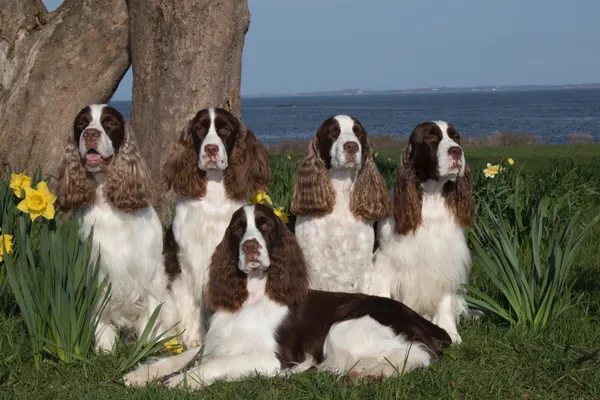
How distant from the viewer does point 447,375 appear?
4637 millimetres

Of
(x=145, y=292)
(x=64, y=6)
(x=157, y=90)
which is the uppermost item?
(x=64, y=6)

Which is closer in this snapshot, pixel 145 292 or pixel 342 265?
pixel 145 292

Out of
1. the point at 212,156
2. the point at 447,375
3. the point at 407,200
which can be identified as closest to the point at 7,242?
the point at 212,156

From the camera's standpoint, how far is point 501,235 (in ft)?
18.3

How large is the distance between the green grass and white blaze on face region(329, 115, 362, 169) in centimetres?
140

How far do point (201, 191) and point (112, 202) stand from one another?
647 mm

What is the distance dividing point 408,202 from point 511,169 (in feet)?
11.3

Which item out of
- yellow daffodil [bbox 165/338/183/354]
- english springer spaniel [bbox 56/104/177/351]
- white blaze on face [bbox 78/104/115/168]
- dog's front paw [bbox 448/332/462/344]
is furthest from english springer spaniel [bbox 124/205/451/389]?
white blaze on face [bbox 78/104/115/168]

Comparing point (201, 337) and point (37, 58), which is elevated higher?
point (37, 58)

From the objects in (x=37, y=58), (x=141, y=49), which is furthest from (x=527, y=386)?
(x=37, y=58)

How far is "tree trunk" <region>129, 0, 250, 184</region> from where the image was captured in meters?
7.33

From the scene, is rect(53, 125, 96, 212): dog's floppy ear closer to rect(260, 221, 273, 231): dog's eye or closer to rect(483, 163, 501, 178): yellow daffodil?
rect(260, 221, 273, 231): dog's eye

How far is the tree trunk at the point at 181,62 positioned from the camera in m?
7.33

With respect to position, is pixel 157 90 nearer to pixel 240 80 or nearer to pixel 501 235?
pixel 240 80
